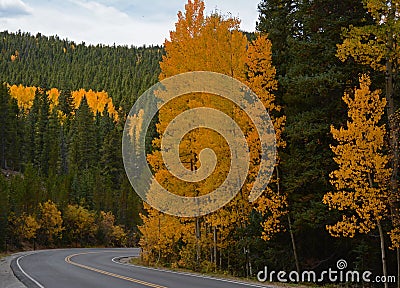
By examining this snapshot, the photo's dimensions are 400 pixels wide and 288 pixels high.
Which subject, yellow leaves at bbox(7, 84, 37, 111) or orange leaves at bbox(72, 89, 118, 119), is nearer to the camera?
yellow leaves at bbox(7, 84, 37, 111)

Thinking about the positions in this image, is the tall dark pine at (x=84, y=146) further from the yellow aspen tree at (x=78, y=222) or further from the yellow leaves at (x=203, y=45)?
the yellow leaves at (x=203, y=45)

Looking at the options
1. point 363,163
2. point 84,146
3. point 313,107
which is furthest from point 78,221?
point 363,163

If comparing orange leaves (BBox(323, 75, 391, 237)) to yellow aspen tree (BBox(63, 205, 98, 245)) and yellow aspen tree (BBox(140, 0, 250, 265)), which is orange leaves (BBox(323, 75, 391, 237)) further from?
yellow aspen tree (BBox(63, 205, 98, 245))

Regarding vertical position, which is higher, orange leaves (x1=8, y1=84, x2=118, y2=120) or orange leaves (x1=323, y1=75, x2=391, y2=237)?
orange leaves (x1=8, y1=84, x2=118, y2=120)

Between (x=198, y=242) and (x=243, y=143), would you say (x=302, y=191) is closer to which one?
(x=243, y=143)

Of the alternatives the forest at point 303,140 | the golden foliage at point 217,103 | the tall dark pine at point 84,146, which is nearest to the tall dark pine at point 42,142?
the tall dark pine at point 84,146

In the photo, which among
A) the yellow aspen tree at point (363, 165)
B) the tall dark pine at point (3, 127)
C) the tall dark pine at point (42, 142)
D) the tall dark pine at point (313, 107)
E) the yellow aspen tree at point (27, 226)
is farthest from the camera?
the tall dark pine at point (42, 142)

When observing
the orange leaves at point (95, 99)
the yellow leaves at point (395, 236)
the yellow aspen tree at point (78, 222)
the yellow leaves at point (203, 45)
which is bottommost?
the yellow aspen tree at point (78, 222)

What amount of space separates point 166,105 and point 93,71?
18734 cm

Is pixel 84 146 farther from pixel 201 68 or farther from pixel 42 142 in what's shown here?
pixel 201 68

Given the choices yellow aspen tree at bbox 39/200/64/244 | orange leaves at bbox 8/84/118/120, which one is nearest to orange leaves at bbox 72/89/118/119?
orange leaves at bbox 8/84/118/120

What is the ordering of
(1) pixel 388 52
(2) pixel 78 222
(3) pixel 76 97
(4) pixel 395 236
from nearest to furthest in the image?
1. (4) pixel 395 236
2. (1) pixel 388 52
3. (2) pixel 78 222
4. (3) pixel 76 97

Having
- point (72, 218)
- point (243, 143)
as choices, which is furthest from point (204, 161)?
point (72, 218)

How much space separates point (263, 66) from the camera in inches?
693
